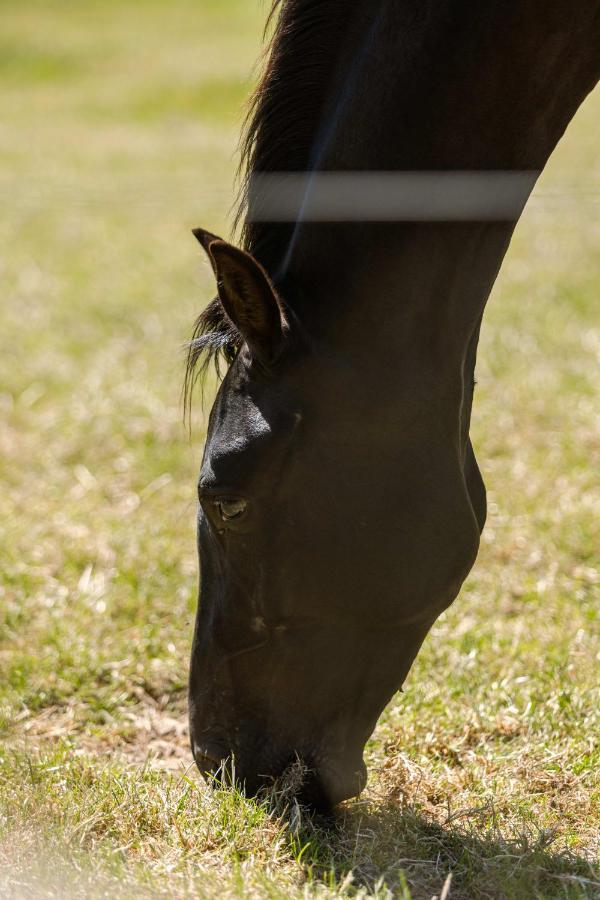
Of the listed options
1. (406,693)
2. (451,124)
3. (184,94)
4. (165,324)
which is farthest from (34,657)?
(184,94)

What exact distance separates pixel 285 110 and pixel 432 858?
4.64 feet

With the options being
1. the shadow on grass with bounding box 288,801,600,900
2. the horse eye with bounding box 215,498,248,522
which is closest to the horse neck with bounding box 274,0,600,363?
the horse eye with bounding box 215,498,248,522

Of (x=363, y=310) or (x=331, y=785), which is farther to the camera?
(x=331, y=785)

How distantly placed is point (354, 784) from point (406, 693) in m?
0.60

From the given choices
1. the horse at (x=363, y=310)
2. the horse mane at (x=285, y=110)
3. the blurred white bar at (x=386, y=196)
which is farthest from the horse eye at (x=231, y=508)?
the blurred white bar at (x=386, y=196)

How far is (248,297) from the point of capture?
1.79m

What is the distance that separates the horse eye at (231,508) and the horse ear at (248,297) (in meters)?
0.26

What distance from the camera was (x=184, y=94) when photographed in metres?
13.7

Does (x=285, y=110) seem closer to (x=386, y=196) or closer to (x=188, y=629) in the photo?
(x=386, y=196)

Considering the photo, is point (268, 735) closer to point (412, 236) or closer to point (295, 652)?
point (295, 652)

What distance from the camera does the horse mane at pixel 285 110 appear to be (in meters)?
1.92

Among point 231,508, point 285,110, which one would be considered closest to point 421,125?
point 285,110

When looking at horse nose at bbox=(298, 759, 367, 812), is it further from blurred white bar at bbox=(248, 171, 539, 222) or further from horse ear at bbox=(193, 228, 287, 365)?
blurred white bar at bbox=(248, 171, 539, 222)

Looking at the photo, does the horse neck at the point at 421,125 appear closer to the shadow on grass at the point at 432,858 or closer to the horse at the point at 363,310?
the horse at the point at 363,310
